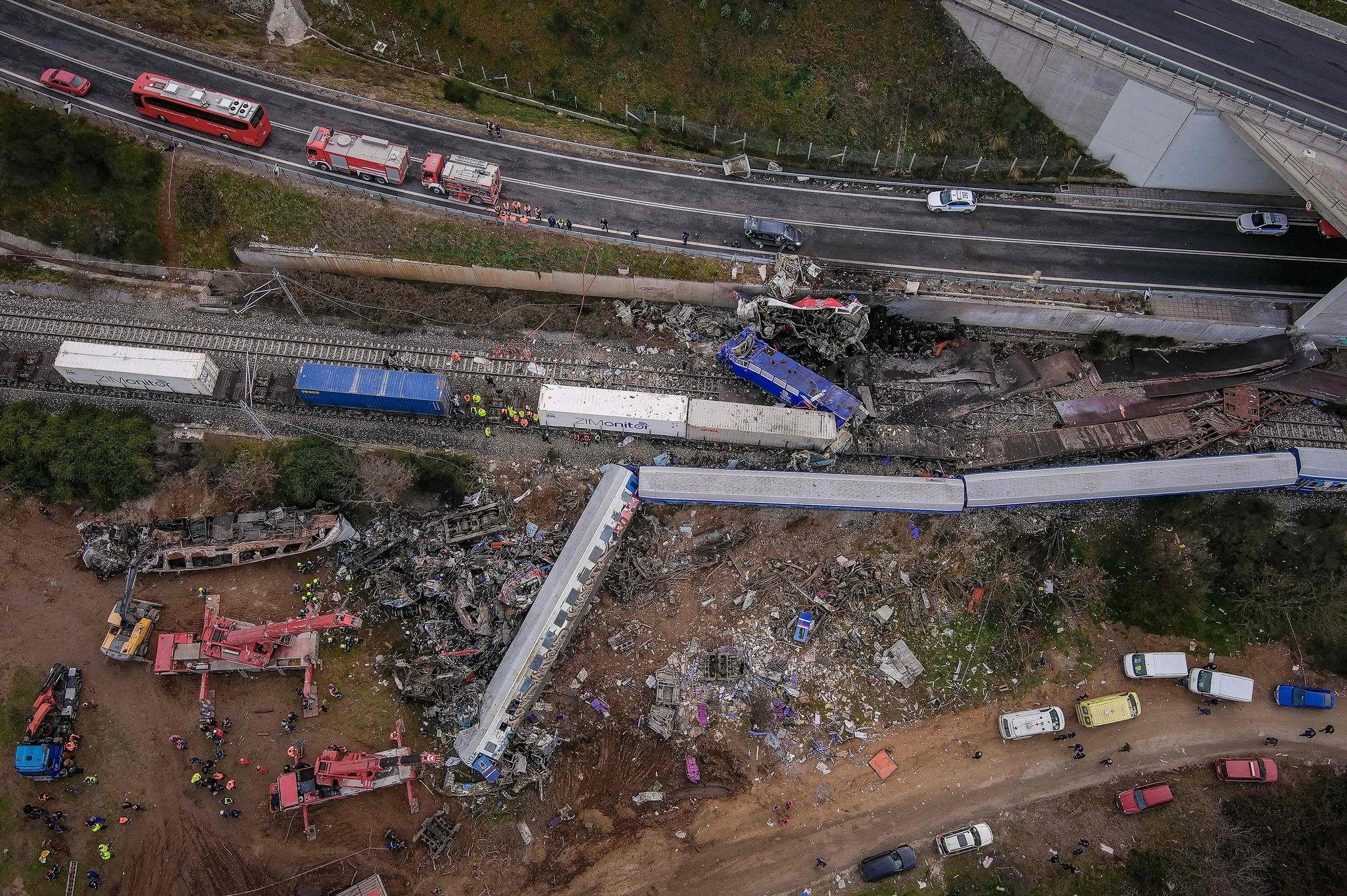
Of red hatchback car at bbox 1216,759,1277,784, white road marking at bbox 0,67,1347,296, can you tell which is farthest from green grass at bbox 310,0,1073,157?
red hatchback car at bbox 1216,759,1277,784

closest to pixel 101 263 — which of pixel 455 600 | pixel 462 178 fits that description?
pixel 462 178

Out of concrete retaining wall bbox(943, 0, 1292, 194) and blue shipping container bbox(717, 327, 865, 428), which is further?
concrete retaining wall bbox(943, 0, 1292, 194)

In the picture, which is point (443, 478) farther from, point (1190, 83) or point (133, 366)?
point (1190, 83)

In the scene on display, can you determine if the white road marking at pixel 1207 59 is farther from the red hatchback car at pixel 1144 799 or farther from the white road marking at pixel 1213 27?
the red hatchback car at pixel 1144 799

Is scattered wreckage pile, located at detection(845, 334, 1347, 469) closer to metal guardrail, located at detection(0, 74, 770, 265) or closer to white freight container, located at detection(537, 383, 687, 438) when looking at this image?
white freight container, located at detection(537, 383, 687, 438)

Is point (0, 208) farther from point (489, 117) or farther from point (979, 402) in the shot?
point (979, 402)

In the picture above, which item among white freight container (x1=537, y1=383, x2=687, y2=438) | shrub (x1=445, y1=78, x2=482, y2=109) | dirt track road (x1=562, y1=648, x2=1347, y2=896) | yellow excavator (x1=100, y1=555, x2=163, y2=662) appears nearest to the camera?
dirt track road (x1=562, y1=648, x2=1347, y2=896)
